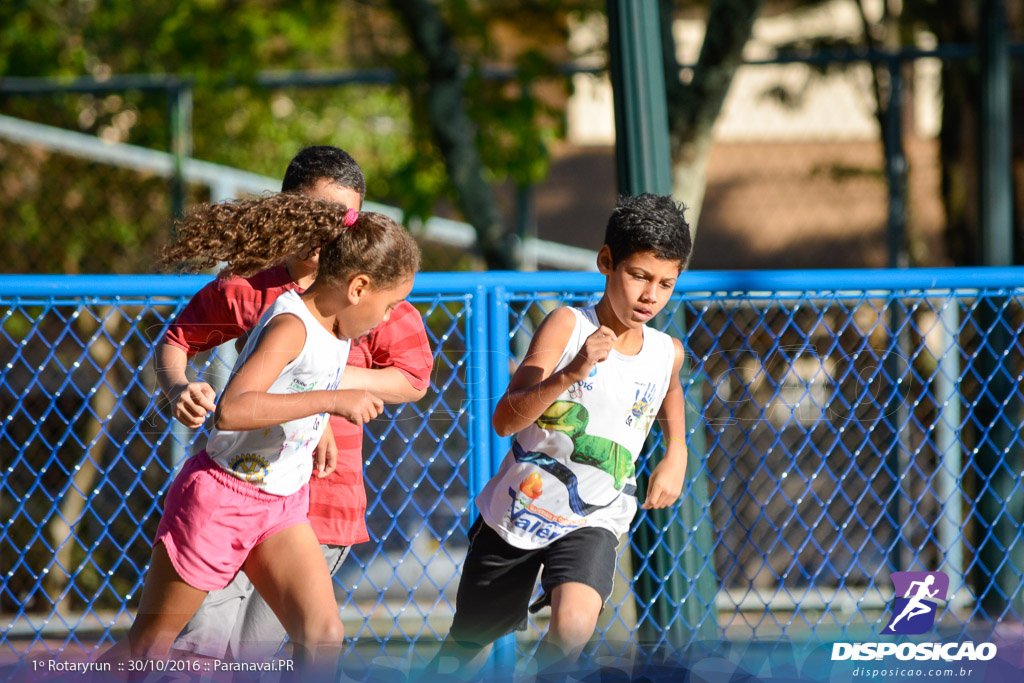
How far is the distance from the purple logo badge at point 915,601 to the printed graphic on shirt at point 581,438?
1.10 m

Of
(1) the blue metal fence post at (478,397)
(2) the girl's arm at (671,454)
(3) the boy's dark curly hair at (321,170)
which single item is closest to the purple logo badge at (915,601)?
(2) the girl's arm at (671,454)

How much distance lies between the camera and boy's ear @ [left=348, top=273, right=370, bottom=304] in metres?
2.09

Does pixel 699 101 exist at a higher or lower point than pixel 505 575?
higher

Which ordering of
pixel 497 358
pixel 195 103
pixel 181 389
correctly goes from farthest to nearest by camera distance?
pixel 195 103
pixel 497 358
pixel 181 389

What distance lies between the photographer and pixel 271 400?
200 cm

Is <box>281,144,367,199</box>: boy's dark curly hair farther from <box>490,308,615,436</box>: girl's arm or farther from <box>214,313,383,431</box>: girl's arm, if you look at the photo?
<box>490,308,615,436</box>: girl's arm

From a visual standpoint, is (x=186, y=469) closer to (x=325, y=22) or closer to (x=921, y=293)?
(x=921, y=293)

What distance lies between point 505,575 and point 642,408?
562mm

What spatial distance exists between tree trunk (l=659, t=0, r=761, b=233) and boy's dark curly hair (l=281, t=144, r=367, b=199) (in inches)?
73.4

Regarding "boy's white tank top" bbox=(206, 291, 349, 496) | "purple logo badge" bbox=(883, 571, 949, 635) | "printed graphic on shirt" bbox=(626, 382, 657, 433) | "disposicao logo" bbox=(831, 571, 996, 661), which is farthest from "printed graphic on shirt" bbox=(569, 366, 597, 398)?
"purple logo badge" bbox=(883, 571, 949, 635)

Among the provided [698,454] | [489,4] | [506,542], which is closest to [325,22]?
[489,4]

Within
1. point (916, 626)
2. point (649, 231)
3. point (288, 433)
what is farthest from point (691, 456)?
point (288, 433)

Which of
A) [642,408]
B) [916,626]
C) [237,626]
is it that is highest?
[642,408]

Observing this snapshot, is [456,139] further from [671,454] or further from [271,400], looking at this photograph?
[271,400]
